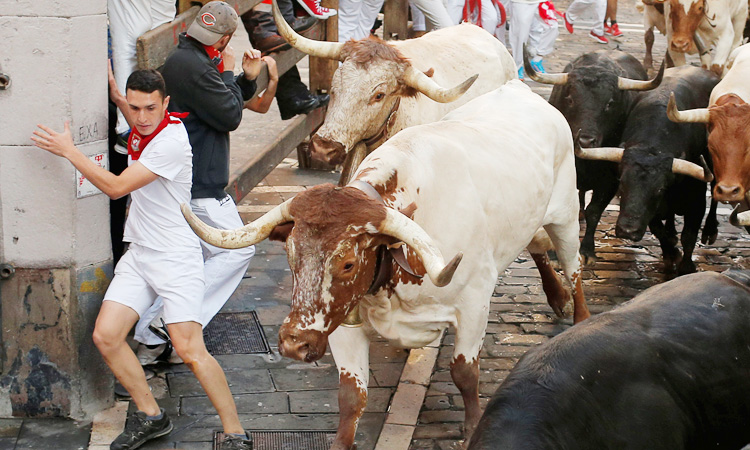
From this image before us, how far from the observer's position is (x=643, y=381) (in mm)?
4262

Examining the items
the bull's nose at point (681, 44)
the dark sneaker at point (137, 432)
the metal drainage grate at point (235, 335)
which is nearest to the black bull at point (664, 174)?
the metal drainage grate at point (235, 335)

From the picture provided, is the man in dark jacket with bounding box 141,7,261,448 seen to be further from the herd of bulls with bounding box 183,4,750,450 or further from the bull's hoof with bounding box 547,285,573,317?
the bull's hoof with bounding box 547,285,573,317

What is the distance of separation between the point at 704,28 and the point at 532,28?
2177mm

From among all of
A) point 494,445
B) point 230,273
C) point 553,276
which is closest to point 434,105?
point 553,276

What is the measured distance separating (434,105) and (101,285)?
2932 millimetres

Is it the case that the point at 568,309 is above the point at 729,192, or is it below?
below

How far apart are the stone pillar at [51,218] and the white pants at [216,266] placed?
1.56ft

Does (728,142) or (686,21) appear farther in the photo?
(686,21)

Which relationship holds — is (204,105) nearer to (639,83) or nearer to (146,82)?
(146,82)

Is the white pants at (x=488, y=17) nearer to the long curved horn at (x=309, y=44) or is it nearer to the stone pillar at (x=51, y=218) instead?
the long curved horn at (x=309, y=44)

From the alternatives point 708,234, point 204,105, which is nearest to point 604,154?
point 708,234

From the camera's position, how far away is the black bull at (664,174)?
7.98 meters

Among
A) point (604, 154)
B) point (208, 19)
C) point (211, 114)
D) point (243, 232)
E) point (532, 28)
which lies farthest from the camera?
point (532, 28)

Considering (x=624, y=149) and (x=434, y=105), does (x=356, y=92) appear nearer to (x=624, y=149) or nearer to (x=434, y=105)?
(x=434, y=105)
